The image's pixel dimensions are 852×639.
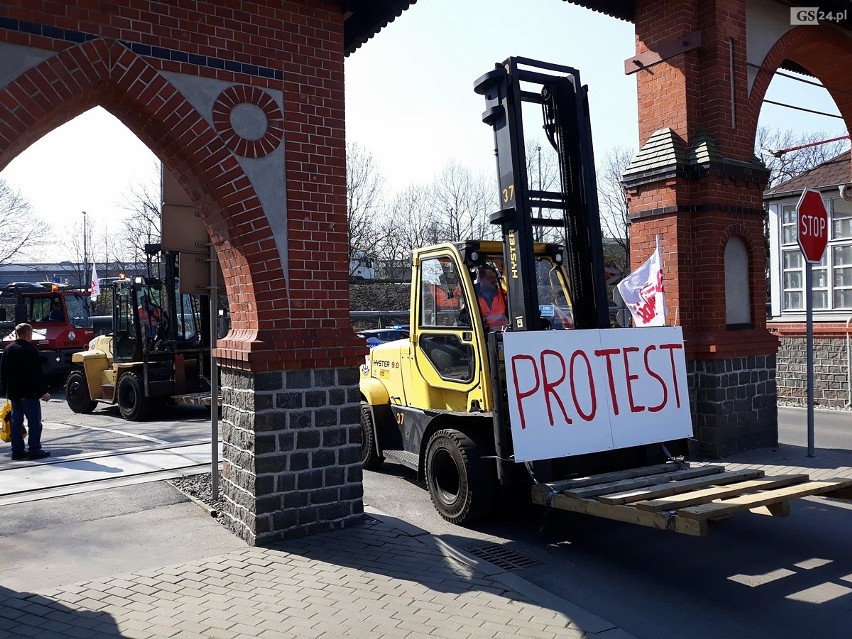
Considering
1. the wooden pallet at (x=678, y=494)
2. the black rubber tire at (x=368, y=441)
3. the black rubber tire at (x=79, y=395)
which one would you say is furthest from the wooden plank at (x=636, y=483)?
the black rubber tire at (x=79, y=395)

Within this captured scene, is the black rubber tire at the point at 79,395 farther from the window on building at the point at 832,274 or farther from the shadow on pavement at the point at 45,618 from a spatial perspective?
the window on building at the point at 832,274

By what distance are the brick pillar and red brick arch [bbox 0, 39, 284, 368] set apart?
18.3ft

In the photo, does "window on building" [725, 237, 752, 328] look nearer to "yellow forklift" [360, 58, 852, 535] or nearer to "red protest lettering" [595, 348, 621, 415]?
"yellow forklift" [360, 58, 852, 535]

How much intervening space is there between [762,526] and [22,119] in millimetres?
6849

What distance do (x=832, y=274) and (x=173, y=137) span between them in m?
13.8

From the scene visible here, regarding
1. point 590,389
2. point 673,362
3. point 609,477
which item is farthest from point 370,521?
point 673,362

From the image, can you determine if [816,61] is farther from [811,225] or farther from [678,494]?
[678,494]

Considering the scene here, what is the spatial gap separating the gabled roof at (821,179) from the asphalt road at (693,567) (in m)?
9.60

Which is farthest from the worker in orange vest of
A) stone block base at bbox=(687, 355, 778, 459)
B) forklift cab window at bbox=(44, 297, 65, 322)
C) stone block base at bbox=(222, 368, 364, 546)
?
forklift cab window at bbox=(44, 297, 65, 322)

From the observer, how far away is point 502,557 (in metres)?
5.82

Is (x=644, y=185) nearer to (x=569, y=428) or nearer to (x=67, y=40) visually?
(x=569, y=428)

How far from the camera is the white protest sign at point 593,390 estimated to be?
19.4ft

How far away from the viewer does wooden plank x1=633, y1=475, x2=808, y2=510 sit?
196 inches

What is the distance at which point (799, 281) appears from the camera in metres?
15.5
